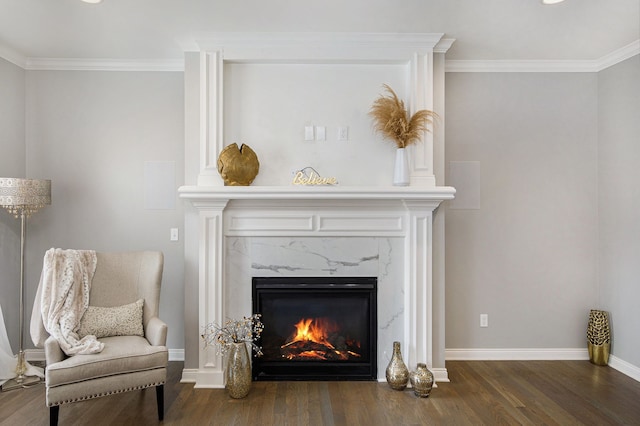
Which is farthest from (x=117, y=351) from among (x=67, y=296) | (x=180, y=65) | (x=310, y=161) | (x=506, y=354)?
(x=506, y=354)

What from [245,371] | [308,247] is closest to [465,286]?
[308,247]

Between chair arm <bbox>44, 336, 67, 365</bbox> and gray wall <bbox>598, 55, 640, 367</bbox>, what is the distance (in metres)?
4.19

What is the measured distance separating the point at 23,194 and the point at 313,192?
2198 mm

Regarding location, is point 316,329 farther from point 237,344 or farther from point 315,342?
point 237,344

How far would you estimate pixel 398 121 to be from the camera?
3193 millimetres

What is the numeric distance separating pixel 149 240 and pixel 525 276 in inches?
133

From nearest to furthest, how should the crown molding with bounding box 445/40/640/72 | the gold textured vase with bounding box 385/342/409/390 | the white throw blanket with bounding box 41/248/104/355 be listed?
1. the white throw blanket with bounding box 41/248/104/355
2. the gold textured vase with bounding box 385/342/409/390
3. the crown molding with bounding box 445/40/640/72

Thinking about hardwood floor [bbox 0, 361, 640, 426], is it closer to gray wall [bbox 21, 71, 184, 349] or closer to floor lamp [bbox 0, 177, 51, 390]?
floor lamp [bbox 0, 177, 51, 390]

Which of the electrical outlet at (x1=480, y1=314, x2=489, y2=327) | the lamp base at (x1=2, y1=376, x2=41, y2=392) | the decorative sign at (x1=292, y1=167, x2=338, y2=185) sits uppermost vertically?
the decorative sign at (x1=292, y1=167, x2=338, y2=185)

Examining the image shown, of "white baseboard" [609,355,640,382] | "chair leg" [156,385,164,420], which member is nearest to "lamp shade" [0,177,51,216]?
"chair leg" [156,385,164,420]

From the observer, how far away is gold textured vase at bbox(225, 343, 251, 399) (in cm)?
300

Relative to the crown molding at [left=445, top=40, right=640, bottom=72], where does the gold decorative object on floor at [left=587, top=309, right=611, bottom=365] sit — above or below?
below

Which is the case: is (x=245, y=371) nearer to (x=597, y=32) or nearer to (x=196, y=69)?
(x=196, y=69)

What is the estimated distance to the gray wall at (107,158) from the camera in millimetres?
3807
